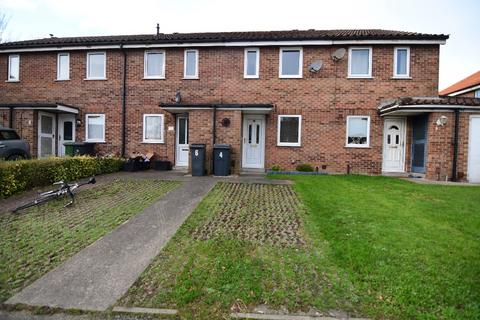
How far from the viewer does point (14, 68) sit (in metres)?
14.3

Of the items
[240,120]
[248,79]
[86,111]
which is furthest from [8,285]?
[86,111]

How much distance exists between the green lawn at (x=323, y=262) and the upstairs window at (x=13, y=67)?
48.2 feet

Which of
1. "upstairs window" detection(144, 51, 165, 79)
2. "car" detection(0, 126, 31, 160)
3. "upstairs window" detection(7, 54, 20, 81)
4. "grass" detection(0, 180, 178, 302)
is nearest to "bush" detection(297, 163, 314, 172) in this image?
"grass" detection(0, 180, 178, 302)

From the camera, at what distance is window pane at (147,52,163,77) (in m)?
13.3

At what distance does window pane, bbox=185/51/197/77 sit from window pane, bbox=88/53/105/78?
437 centimetres

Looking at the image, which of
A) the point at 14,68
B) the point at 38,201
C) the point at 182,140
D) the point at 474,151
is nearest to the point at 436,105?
the point at 474,151

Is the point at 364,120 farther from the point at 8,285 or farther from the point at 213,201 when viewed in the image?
the point at 8,285

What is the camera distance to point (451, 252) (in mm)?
3709

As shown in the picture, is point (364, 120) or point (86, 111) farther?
point (86, 111)

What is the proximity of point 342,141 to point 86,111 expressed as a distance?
1254 cm

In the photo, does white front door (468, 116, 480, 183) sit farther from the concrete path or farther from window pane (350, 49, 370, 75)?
the concrete path

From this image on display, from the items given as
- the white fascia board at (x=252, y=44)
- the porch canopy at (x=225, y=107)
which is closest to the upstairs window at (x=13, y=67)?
the white fascia board at (x=252, y=44)

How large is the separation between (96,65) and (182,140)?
595 centimetres

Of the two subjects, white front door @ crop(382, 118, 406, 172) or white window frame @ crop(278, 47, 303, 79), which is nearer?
white front door @ crop(382, 118, 406, 172)
